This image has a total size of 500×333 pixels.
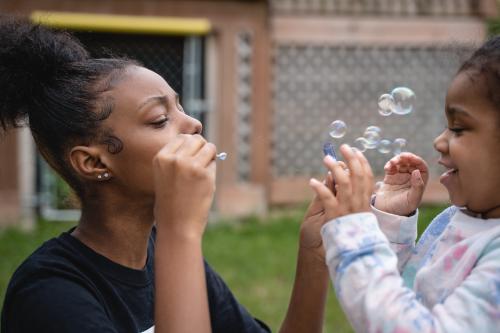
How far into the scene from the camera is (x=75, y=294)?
5.24 feet

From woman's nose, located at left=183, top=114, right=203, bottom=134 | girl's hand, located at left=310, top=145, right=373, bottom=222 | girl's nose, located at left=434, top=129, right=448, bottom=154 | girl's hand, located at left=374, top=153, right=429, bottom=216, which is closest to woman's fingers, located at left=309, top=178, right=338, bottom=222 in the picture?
girl's hand, located at left=310, top=145, right=373, bottom=222

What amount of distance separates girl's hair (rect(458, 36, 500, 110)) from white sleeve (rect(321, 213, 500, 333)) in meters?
0.28

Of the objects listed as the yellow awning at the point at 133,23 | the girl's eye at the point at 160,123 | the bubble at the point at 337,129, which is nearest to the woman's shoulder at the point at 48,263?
the girl's eye at the point at 160,123

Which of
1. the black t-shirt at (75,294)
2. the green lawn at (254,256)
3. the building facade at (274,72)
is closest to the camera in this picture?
the black t-shirt at (75,294)

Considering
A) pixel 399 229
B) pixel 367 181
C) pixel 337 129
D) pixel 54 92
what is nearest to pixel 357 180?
pixel 367 181

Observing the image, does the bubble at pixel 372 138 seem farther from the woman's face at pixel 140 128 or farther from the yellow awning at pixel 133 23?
the yellow awning at pixel 133 23

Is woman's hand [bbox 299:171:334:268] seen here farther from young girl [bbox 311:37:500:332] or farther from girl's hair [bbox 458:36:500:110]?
girl's hair [bbox 458:36:500:110]

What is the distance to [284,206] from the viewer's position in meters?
8.71

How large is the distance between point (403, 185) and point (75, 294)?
79cm

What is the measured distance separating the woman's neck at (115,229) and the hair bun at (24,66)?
301 mm

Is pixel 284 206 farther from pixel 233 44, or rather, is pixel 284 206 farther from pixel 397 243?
pixel 397 243

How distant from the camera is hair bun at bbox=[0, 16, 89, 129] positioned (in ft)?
6.06

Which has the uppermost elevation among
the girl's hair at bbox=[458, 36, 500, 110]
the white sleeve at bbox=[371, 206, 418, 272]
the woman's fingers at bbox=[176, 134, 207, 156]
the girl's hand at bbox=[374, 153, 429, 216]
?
the girl's hair at bbox=[458, 36, 500, 110]

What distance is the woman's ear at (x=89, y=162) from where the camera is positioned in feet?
5.91
